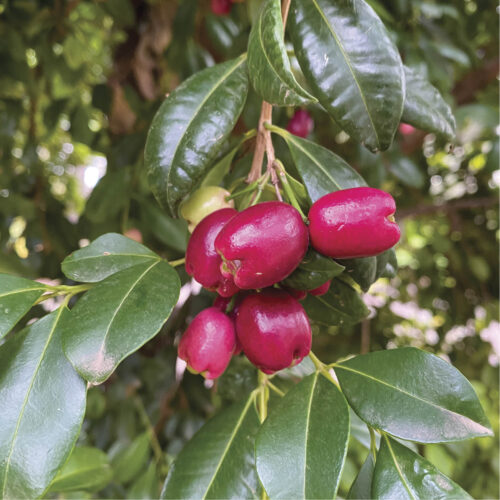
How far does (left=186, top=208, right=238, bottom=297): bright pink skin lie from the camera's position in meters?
0.40

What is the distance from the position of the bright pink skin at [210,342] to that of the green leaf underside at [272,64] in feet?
0.64

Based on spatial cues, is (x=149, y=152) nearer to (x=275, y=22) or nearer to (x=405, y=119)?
(x=275, y=22)

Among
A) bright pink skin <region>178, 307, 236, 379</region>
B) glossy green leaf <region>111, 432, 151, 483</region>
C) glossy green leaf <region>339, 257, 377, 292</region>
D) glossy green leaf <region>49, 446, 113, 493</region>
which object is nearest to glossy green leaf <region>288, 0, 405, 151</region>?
glossy green leaf <region>339, 257, 377, 292</region>

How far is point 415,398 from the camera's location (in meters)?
0.39

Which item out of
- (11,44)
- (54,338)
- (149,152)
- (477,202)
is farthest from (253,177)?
(477,202)

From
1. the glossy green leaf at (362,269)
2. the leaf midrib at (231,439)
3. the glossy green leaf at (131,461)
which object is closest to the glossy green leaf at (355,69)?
the glossy green leaf at (362,269)

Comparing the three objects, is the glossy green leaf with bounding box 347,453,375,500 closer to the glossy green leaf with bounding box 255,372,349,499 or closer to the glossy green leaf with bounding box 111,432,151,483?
the glossy green leaf with bounding box 255,372,349,499

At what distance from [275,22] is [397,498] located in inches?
15.4

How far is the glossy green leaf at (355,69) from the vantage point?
1.34 ft

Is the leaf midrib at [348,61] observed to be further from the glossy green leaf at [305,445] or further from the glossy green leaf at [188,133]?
the glossy green leaf at [305,445]

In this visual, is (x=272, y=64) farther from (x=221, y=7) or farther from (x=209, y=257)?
(x=221, y=7)

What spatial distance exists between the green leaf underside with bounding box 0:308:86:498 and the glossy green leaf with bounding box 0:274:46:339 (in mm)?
30

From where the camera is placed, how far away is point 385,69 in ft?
1.34

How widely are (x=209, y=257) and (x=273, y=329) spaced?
0.08m
